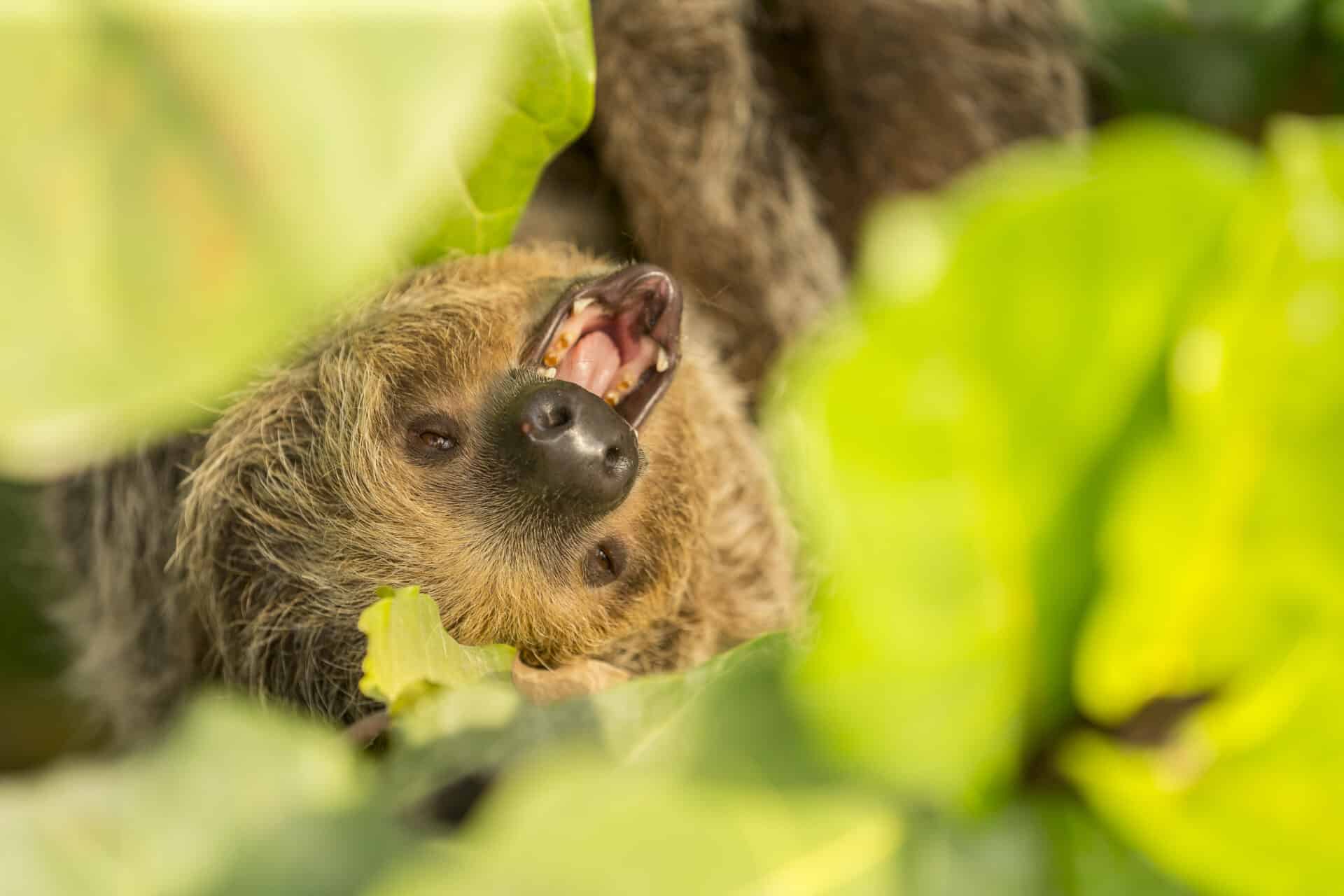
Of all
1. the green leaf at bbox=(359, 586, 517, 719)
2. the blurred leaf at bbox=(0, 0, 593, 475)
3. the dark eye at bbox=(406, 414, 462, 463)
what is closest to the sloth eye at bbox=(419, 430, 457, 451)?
the dark eye at bbox=(406, 414, 462, 463)

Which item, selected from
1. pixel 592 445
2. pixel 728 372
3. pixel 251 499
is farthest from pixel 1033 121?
pixel 251 499

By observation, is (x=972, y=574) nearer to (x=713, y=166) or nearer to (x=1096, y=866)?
(x=1096, y=866)

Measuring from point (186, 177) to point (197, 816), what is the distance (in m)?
0.18

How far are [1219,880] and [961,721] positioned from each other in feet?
0.25

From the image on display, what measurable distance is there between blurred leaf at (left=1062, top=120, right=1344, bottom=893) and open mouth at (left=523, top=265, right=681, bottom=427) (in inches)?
35.3

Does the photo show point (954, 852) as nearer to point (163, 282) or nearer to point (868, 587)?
point (868, 587)

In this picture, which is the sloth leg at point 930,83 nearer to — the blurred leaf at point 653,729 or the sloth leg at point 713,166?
the sloth leg at point 713,166

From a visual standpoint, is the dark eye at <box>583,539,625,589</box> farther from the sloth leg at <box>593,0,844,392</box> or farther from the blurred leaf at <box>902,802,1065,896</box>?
the blurred leaf at <box>902,802,1065,896</box>

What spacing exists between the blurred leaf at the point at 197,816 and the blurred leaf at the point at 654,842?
0.14 ft

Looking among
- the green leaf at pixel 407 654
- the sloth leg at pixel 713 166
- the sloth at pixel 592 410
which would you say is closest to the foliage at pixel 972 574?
the green leaf at pixel 407 654

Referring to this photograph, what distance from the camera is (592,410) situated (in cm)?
108

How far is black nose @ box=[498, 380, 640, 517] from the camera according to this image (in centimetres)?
107

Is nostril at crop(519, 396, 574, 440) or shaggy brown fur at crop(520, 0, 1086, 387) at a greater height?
shaggy brown fur at crop(520, 0, 1086, 387)

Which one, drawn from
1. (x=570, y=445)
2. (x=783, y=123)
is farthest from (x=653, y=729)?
(x=783, y=123)
